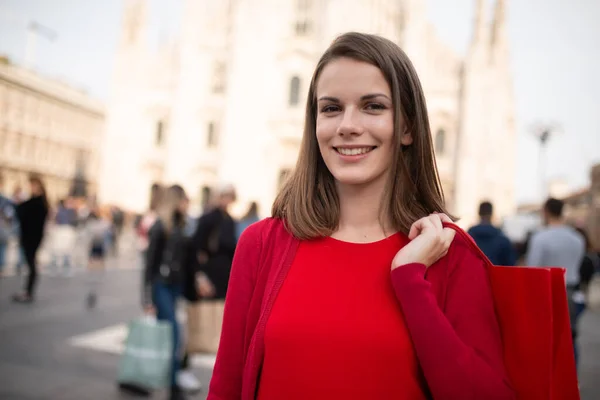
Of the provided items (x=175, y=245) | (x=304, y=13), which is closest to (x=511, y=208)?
(x=304, y=13)

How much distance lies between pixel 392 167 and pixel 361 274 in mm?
317

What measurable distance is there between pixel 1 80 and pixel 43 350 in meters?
29.9

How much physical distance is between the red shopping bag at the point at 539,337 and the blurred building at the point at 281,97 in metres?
25.6

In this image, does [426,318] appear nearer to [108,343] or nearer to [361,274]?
[361,274]

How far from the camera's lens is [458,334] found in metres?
1.10

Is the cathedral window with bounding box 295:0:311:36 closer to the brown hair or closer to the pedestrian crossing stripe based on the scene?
the pedestrian crossing stripe

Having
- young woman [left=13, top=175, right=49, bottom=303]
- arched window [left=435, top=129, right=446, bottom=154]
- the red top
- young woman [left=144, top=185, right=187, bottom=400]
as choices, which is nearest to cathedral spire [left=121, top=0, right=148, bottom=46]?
arched window [left=435, top=129, right=446, bottom=154]

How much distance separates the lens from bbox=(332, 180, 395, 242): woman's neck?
1.30 m

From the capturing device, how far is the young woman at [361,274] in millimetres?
1088

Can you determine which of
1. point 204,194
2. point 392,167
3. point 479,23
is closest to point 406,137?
point 392,167

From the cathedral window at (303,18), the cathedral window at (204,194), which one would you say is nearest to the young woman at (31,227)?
the cathedral window at (204,194)

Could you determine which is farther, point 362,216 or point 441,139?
point 441,139

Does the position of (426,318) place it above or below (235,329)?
above

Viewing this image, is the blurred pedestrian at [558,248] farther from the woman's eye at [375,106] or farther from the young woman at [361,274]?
the woman's eye at [375,106]
